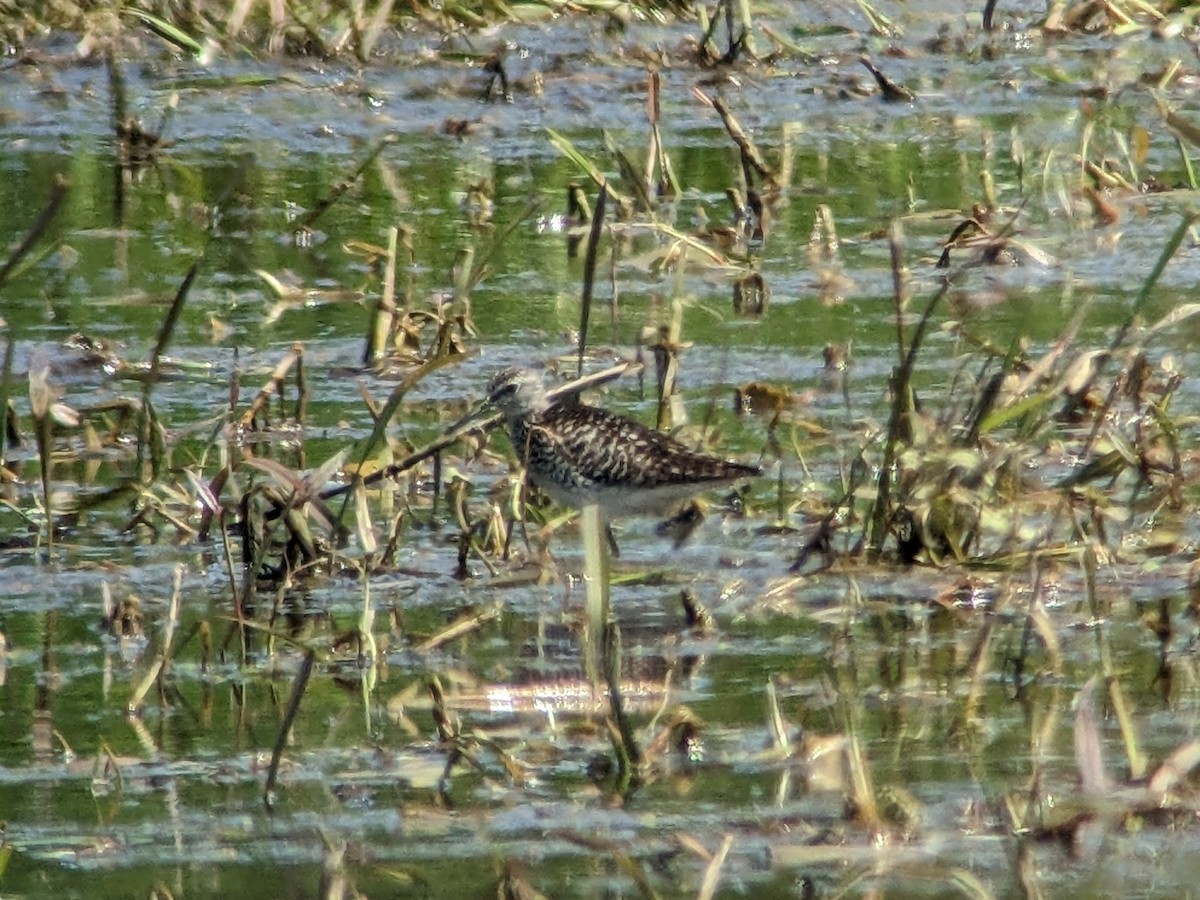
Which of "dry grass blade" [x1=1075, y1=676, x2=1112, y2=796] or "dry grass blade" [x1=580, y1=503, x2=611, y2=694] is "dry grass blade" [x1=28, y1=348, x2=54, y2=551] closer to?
"dry grass blade" [x1=580, y1=503, x2=611, y2=694]

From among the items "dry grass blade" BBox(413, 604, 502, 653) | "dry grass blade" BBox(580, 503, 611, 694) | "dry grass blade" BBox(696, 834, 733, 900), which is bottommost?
"dry grass blade" BBox(413, 604, 502, 653)

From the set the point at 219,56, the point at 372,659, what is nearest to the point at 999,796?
the point at 372,659

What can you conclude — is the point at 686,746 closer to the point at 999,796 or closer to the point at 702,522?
the point at 999,796

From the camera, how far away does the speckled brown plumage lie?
284 inches

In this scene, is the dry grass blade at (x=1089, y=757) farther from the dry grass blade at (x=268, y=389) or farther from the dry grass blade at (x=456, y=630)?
the dry grass blade at (x=268, y=389)

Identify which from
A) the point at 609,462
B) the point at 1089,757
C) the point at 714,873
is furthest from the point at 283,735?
Answer: the point at 609,462

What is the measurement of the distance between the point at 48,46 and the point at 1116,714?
28.1ft

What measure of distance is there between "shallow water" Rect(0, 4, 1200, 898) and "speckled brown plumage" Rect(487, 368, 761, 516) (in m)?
0.18

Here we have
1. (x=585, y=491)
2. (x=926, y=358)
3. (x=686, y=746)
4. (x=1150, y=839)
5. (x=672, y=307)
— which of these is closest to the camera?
(x=1150, y=839)

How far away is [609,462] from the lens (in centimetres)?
743

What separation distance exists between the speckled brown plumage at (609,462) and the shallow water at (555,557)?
0.18 metres

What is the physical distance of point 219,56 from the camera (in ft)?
41.9

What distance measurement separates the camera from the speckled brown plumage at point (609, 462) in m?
7.20

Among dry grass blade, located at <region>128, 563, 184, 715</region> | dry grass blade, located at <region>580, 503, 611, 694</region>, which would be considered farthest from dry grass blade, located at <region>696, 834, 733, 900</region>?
dry grass blade, located at <region>128, 563, 184, 715</region>
